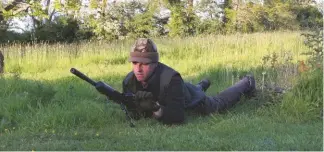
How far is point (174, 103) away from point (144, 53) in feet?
2.20

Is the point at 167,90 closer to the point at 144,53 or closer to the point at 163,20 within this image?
the point at 144,53

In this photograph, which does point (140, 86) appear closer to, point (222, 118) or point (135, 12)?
point (222, 118)

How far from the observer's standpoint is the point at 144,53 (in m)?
5.56

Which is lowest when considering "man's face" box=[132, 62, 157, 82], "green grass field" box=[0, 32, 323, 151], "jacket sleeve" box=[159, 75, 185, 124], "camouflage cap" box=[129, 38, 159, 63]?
"green grass field" box=[0, 32, 323, 151]

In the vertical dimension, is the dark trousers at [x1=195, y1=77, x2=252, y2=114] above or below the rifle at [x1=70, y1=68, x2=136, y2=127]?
below

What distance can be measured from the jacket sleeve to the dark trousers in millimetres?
631

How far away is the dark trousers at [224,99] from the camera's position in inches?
245

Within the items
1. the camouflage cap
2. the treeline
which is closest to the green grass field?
the camouflage cap

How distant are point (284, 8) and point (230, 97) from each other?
26329mm

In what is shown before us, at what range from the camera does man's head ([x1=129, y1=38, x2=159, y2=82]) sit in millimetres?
5547

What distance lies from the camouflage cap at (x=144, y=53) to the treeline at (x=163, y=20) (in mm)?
21602

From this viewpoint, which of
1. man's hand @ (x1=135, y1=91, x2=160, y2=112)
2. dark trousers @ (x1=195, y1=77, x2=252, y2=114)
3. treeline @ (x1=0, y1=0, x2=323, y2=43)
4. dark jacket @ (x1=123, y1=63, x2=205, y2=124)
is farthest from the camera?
treeline @ (x1=0, y1=0, x2=323, y2=43)

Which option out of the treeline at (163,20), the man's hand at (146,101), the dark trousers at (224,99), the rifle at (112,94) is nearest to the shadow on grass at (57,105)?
the dark trousers at (224,99)

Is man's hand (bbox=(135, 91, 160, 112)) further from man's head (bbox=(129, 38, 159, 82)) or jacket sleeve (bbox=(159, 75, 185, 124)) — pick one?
man's head (bbox=(129, 38, 159, 82))
